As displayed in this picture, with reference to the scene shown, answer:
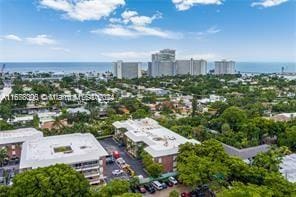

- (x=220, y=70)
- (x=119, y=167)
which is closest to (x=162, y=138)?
(x=119, y=167)

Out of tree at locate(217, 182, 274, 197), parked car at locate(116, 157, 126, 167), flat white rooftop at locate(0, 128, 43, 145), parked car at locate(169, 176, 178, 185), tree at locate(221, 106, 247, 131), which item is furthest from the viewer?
tree at locate(221, 106, 247, 131)

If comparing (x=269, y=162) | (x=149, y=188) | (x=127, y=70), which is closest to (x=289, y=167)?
(x=269, y=162)

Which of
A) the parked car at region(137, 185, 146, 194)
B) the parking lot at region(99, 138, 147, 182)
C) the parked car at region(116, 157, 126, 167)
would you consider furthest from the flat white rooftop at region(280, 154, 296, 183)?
the parked car at region(116, 157, 126, 167)

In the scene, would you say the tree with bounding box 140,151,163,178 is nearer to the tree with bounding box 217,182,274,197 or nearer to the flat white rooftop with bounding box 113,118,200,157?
the flat white rooftop with bounding box 113,118,200,157

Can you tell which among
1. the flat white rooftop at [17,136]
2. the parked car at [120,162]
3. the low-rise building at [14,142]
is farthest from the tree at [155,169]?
the flat white rooftop at [17,136]

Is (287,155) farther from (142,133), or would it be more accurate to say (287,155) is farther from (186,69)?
(186,69)

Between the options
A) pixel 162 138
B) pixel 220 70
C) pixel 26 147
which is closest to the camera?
pixel 26 147

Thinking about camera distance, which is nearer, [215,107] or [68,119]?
[68,119]
